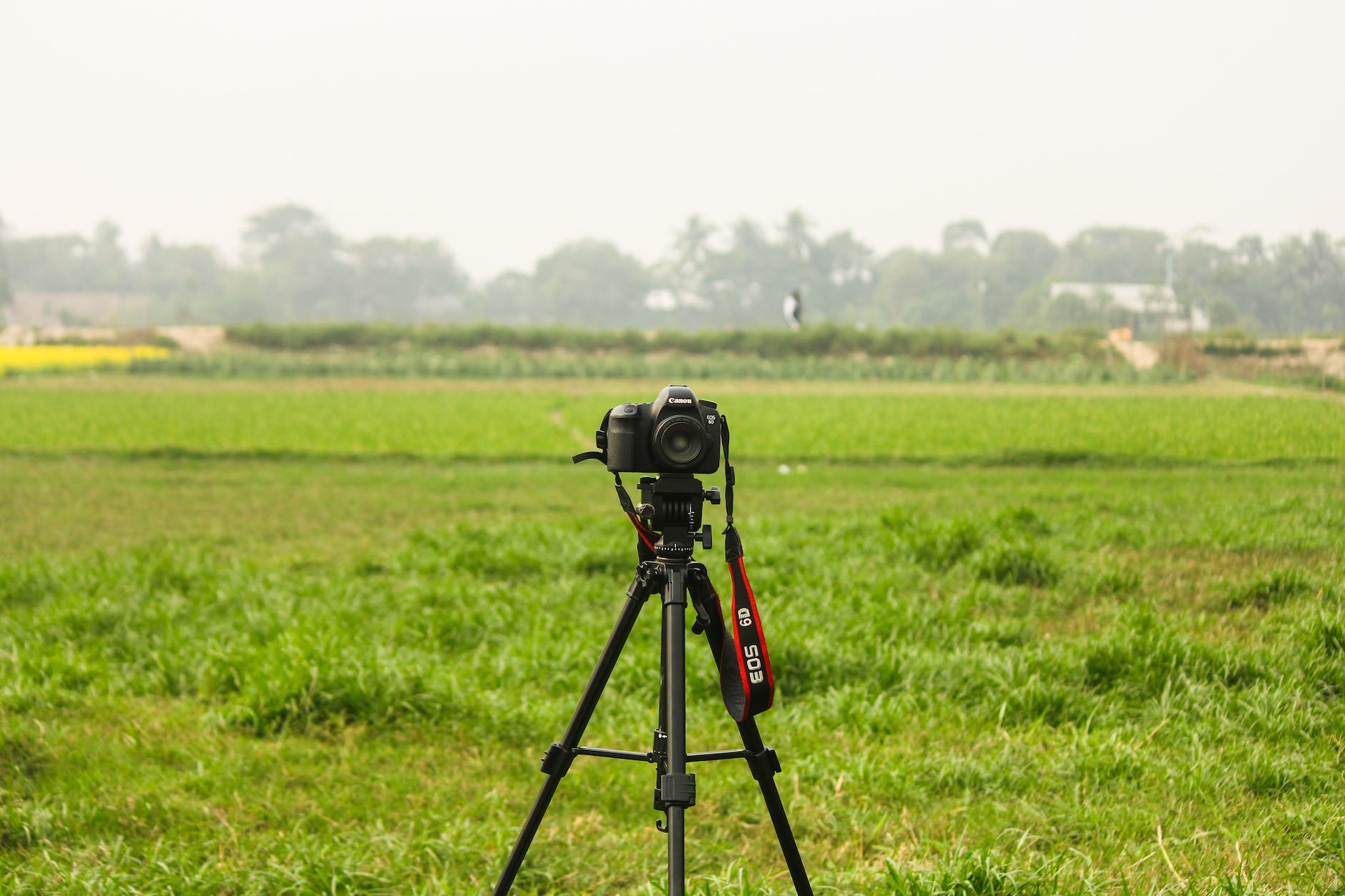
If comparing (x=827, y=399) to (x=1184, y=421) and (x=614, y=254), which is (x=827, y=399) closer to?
(x=1184, y=421)

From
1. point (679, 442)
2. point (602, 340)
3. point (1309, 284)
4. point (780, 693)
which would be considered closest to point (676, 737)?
point (679, 442)

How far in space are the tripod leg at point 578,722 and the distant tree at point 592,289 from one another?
43.2 meters

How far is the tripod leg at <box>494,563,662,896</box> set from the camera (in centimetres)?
210

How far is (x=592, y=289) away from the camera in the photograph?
157ft

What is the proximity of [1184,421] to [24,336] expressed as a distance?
31.2 meters

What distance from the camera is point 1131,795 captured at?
315cm

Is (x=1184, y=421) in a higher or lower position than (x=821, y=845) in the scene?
higher

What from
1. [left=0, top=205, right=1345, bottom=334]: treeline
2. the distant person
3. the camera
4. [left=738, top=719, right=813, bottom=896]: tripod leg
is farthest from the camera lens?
the distant person

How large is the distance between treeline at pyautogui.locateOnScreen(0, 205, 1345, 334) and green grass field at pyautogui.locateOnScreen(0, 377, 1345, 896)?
498 inches

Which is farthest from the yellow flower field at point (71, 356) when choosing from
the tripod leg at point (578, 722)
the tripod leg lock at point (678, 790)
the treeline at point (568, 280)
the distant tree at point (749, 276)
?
the tripod leg lock at point (678, 790)

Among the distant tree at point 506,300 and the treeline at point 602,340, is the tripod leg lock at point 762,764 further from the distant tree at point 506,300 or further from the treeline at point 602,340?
the distant tree at point 506,300

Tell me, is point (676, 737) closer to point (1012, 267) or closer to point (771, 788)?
point (771, 788)

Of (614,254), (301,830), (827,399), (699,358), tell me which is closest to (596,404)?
(827,399)

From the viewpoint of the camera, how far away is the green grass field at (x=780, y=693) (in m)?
2.88
